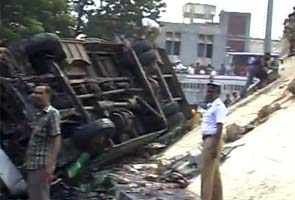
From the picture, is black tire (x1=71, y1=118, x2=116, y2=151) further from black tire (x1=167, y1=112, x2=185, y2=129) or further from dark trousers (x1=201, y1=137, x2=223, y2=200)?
black tire (x1=167, y1=112, x2=185, y2=129)

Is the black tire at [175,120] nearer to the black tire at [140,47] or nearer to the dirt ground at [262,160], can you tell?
the dirt ground at [262,160]

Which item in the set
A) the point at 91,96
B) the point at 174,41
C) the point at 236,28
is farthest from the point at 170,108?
the point at 236,28

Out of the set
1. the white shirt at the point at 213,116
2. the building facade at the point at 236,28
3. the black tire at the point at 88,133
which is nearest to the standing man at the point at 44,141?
the white shirt at the point at 213,116

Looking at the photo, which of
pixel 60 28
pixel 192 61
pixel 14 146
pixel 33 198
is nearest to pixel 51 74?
pixel 14 146

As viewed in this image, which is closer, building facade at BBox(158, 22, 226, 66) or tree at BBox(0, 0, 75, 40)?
tree at BBox(0, 0, 75, 40)

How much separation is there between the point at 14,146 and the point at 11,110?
1.63 ft

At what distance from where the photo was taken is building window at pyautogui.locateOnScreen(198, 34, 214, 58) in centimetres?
6281

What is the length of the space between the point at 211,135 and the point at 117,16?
34.2 m

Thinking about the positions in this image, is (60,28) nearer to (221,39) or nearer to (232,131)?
(232,131)

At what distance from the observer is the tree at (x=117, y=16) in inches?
1647

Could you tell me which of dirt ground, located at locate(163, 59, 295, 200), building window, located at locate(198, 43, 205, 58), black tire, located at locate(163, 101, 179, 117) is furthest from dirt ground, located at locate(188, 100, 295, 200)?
building window, located at locate(198, 43, 205, 58)

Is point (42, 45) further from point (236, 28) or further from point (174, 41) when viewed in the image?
point (236, 28)

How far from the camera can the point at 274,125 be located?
13969 millimetres

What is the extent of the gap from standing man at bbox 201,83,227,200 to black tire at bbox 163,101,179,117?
6.32 m
